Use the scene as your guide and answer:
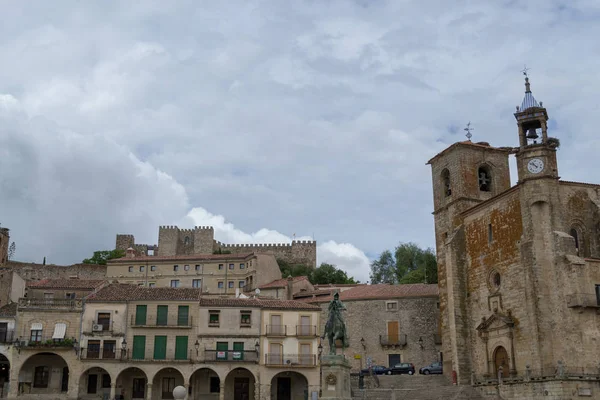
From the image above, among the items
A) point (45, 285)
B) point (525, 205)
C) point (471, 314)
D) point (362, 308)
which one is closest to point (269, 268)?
point (362, 308)

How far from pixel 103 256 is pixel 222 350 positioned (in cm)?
4755

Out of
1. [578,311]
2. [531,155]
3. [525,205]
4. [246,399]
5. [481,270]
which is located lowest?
[246,399]

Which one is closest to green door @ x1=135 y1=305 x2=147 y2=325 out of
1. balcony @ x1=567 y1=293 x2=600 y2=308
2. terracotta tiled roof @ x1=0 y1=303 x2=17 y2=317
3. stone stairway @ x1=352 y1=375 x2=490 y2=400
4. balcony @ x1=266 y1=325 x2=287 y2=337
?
terracotta tiled roof @ x1=0 y1=303 x2=17 y2=317

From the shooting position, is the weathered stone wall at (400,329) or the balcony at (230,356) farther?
the weathered stone wall at (400,329)

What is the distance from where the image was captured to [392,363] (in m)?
51.2

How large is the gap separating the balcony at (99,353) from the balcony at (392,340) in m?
19.3

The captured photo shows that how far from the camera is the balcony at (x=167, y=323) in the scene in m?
44.5

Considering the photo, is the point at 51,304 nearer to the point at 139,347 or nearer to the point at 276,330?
the point at 139,347

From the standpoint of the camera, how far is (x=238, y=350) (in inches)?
1759

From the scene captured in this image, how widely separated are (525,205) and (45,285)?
34805mm

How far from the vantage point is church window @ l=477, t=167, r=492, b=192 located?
48.1 meters

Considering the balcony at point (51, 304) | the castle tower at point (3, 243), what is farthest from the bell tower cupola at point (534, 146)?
the castle tower at point (3, 243)

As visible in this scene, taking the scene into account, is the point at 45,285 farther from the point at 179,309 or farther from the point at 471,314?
the point at 471,314

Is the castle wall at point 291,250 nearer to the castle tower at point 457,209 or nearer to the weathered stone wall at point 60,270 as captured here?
the weathered stone wall at point 60,270
